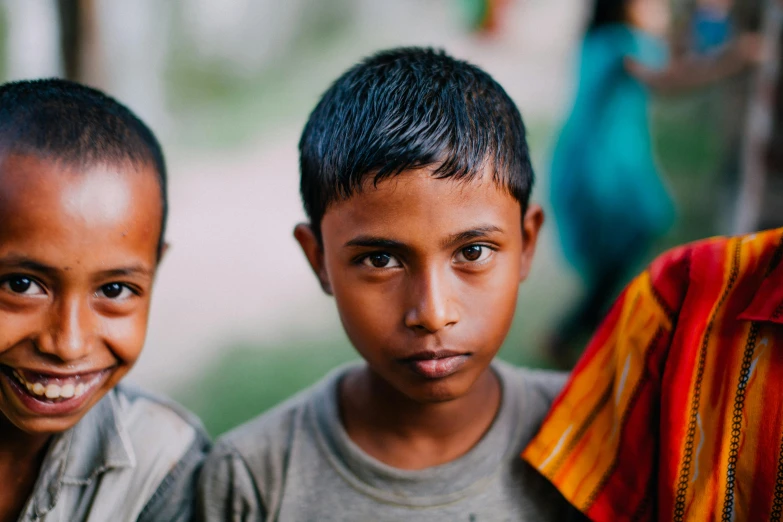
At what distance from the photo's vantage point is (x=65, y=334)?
1.11 m

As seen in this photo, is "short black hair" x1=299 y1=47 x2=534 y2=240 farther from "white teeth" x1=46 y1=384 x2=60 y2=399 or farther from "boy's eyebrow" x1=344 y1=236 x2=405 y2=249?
"white teeth" x1=46 y1=384 x2=60 y2=399

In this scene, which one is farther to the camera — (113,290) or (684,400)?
(113,290)

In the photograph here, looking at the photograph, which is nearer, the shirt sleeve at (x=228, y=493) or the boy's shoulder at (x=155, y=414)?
the shirt sleeve at (x=228, y=493)

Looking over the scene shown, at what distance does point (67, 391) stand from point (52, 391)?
2 centimetres

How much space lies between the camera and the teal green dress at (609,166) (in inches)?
109

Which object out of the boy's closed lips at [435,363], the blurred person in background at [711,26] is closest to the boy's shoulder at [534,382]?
the boy's closed lips at [435,363]

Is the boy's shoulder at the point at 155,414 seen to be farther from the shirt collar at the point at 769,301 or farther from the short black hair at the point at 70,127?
the shirt collar at the point at 769,301

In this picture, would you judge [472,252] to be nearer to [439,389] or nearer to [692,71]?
[439,389]

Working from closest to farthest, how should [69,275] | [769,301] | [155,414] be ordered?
[769,301] < [69,275] < [155,414]

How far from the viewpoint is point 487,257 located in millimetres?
1165

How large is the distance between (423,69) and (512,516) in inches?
32.5

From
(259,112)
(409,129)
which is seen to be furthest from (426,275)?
(259,112)

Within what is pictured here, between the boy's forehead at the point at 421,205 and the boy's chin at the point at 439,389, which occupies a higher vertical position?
the boy's forehead at the point at 421,205

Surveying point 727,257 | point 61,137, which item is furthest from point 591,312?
point 61,137
